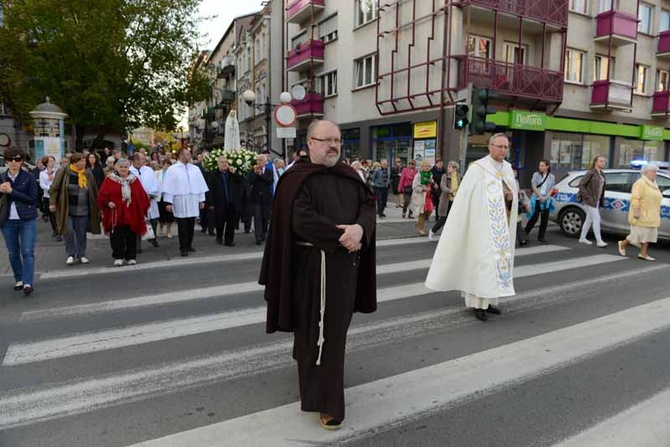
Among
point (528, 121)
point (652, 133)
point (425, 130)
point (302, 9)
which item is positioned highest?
point (302, 9)

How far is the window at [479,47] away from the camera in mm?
19062

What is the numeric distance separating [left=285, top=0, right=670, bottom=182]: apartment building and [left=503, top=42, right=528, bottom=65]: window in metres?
0.04

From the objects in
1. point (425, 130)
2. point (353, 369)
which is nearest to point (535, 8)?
point (425, 130)

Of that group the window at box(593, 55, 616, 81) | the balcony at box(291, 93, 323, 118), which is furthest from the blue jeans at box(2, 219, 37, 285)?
the window at box(593, 55, 616, 81)

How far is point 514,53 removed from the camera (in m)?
20.6

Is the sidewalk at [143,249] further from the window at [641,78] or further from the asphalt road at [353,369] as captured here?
the window at [641,78]

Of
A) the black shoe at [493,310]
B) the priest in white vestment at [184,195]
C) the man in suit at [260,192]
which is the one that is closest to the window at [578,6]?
the man in suit at [260,192]

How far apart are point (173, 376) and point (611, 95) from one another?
79.1 ft

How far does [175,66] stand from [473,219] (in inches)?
993

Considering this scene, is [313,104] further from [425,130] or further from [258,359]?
[258,359]

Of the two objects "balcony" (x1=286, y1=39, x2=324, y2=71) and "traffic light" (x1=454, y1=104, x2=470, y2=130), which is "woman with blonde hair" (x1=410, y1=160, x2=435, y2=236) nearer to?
"traffic light" (x1=454, y1=104, x2=470, y2=130)

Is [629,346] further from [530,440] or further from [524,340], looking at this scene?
[530,440]

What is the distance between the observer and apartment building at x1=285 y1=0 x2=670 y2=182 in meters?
18.8

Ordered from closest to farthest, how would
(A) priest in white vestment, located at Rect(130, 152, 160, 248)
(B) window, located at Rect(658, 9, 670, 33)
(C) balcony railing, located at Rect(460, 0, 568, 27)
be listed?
(A) priest in white vestment, located at Rect(130, 152, 160, 248)
(C) balcony railing, located at Rect(460, 0, 568, 27)
(B) window, located at Rect(658, 9, 670, 33)
